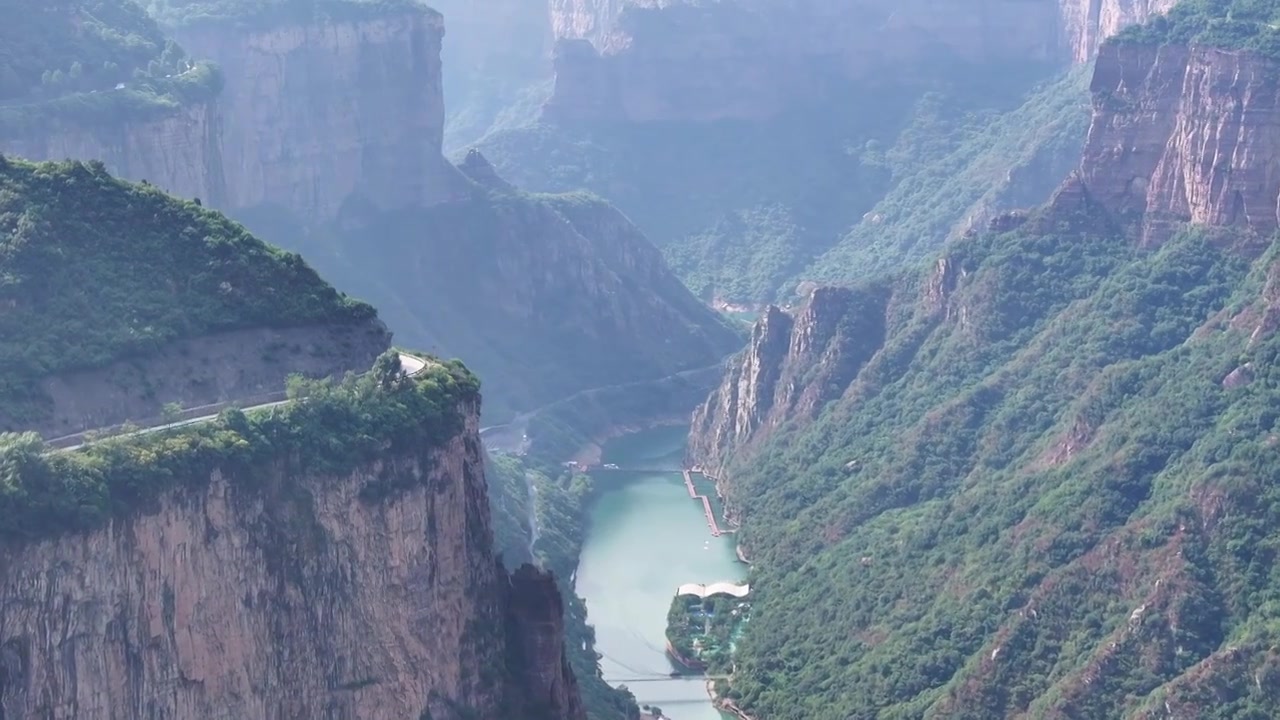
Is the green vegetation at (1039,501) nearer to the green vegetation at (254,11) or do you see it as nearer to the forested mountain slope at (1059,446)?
the forested mountain slope at (1059,446)

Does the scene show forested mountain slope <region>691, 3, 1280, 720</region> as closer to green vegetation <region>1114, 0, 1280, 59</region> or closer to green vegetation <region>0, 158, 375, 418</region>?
green vegetation <region>1114, 0, 1280, 59</region>

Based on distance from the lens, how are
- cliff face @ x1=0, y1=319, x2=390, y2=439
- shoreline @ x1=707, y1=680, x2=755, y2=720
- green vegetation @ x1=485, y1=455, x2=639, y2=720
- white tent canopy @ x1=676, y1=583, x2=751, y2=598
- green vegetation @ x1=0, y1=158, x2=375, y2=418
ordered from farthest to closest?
white tent canopy @ x1=676, y1=583, x2=751, y2=598, shoreline @ x1=707, y1=680, x2=755, y2=720, green vegetation @ x1=485, y1=455, x2=639, y2=720, green vegetation @ x1=0, y1=158, x2=375, y2=418, cliff face @ x1=0, y1=319, x2=390, y2=439

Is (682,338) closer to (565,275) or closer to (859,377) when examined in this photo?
(565,275)

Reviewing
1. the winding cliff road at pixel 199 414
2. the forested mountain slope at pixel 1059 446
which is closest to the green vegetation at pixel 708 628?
the forested mountain slope at pixel 1059 446

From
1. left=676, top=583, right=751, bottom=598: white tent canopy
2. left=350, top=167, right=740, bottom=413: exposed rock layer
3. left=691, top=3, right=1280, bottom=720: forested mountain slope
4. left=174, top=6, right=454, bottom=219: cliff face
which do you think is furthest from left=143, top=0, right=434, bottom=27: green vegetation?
left=676, top=583, right=751, bottom=598: white tent canopy

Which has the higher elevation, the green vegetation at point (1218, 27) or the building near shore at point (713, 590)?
the green vegetation at point (1218, 27)

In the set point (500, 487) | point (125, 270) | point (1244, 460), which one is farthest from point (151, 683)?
point (500, 487)

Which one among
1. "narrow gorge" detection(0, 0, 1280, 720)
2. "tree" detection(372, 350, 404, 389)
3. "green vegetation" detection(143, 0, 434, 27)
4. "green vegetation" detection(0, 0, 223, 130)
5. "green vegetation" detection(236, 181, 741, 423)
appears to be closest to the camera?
"narrow gorge" detection(0, 0, 1280, 720)

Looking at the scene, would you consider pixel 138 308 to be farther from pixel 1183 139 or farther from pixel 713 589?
pixel 1183 139
